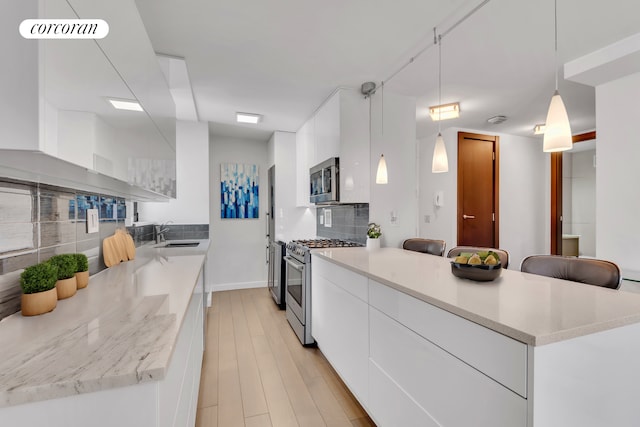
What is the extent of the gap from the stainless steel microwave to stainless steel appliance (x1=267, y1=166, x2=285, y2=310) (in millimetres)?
968

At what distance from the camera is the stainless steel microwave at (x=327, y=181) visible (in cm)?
291

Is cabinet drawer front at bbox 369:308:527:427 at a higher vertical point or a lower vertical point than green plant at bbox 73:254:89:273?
lower

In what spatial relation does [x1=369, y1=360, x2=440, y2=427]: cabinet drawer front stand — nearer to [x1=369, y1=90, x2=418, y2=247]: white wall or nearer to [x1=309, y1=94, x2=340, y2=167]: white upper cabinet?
[x1=369, y1=90, x2=418, y2=247]: white wall

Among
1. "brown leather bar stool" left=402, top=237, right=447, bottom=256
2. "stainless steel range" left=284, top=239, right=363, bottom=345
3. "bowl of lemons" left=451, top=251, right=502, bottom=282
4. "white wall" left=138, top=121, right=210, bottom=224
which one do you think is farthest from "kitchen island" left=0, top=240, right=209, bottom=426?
"white wall" left=138, top=121, right=210, bottom=224

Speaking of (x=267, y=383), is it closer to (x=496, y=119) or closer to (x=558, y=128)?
(x=558, y=128)

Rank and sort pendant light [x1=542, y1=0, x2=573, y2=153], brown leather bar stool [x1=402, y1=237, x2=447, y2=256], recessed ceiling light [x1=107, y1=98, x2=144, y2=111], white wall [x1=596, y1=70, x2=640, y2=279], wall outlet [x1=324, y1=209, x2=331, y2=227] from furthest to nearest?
wall outlet [x1=324, y1=209, x2=331, y2=227]
brown leather bar stool [x1=402, y1=237, x2=447, y2=256]
white wall [x1=596, y1=70, x2=640, y2=279]
pendant light [x1=542, y1=0, x2=573, y2=153]
recessed ceiling light [x1=107, y1=98, x2=144, y2=111]

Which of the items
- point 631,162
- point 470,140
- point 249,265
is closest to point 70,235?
point 249,265

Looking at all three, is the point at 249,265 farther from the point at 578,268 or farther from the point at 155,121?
the point at 578,268

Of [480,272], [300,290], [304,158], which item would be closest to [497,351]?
[480,272]

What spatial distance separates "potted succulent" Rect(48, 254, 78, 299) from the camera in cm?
121

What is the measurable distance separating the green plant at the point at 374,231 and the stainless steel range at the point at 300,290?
0.33 meters

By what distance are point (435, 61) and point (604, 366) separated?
2.29 meters

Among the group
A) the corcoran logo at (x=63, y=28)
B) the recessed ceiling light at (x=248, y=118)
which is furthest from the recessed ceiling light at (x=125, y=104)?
the recessed ceiling light at (x=248, y=118)

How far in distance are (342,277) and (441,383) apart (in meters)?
1.04
